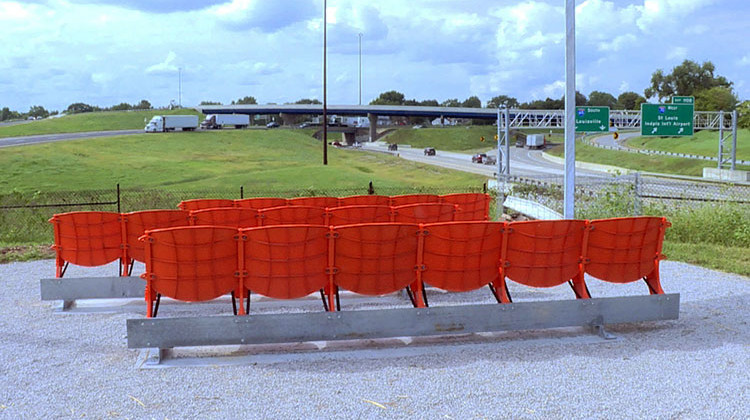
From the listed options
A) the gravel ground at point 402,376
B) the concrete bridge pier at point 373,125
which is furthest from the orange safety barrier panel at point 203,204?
the concrete bridge pier at point 373,125

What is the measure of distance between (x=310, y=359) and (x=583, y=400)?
248 centimetres

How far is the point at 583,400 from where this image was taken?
17.6ft

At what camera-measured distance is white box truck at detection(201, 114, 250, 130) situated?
10834cm

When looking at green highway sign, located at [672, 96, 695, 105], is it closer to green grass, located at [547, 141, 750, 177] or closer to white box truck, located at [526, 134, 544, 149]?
green grass, located at [547, 141, 750, 177]

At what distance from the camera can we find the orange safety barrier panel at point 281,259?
21.9 ft

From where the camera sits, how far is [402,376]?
594cm

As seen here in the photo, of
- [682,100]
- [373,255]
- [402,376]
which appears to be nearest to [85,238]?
[373,255]

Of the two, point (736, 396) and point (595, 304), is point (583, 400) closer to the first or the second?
point (736, 396)

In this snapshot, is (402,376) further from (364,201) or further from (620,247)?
(364,201)

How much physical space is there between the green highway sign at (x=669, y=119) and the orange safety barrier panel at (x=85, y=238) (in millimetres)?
45590

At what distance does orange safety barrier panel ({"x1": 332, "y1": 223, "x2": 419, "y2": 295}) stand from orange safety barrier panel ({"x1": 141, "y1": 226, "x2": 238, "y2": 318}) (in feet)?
3.53

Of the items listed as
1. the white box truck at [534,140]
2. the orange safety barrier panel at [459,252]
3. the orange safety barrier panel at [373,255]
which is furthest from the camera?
the white box truck at [534,140]

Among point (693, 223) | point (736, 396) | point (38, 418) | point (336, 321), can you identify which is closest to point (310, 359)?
point (336, 321)

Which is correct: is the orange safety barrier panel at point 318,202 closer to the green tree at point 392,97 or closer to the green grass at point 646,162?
the green grass at point 646,162
